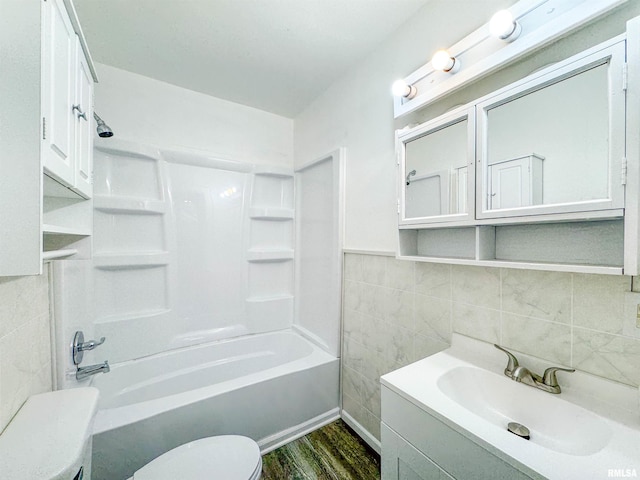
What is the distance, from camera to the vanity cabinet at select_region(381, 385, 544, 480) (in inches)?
28.5

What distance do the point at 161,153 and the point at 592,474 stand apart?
2696mm

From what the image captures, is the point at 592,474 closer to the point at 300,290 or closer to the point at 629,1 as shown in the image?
the point at 629,1

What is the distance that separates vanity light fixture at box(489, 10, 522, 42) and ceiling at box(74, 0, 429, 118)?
1.98ft

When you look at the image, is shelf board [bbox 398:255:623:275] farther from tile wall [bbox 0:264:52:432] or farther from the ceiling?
tile wall [bbox 0:264:52:432]

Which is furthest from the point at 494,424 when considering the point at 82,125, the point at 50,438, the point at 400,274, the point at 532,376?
the point at 82,125

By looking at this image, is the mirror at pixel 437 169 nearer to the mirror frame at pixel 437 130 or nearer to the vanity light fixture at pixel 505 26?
the mirror frame at pixel 437 130

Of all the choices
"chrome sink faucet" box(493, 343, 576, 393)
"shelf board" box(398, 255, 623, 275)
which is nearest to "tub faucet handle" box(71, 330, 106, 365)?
"shelf board" box(398, 255, 623, 275)

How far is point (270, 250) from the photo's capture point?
8.59 feet

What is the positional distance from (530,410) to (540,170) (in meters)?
0.86

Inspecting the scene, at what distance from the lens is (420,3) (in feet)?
4.61

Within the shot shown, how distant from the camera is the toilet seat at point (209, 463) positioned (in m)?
1.07

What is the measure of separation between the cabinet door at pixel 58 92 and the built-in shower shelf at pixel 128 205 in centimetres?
115

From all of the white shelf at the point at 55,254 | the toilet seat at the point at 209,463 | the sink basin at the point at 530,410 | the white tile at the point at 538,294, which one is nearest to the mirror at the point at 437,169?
the white tile at the point at 538,294

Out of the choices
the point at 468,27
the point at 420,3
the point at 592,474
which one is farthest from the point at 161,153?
the point at 592,474
